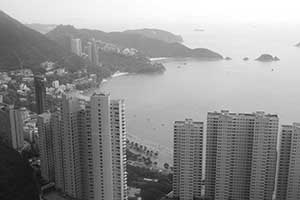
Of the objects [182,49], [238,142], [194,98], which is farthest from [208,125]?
[182,49]

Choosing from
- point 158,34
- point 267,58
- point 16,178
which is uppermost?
point 158,34

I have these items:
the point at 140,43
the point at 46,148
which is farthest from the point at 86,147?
the point at 140,43

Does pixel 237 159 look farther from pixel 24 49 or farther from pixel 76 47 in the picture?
pixel 76 47

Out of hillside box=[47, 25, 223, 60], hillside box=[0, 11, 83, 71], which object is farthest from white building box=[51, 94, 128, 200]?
hillside box=[47, 25, 223, 60]

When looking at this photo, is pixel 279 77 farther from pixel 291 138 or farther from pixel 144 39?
pixel 144 39

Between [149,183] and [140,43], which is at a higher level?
A: [140,43]

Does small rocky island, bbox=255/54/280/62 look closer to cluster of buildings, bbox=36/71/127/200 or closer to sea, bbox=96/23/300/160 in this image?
sea, bbox=96/23/300/160
